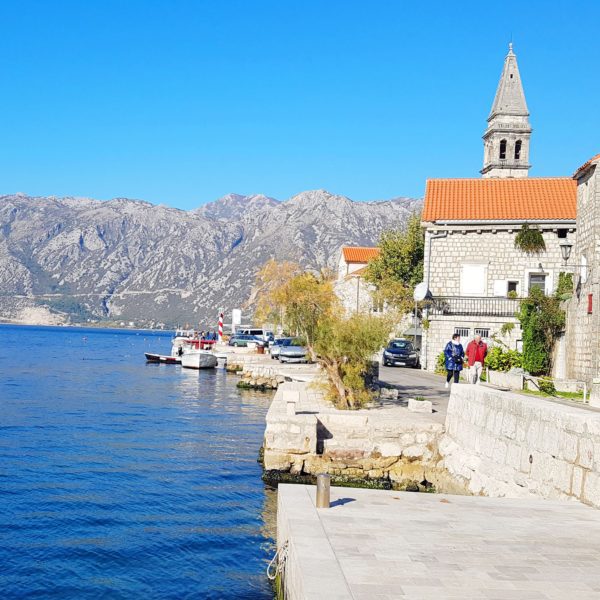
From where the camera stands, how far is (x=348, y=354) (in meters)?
19.3

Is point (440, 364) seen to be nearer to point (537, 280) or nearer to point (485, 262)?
point (485, 262)

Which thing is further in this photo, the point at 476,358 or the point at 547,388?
the point at 476,358

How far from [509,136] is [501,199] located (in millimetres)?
25121

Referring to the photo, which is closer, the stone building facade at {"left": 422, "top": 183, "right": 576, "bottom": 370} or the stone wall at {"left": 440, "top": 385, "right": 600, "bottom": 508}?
the stone wall at {"left": 440, "top": 385, "right": 600, "bottom": 508}

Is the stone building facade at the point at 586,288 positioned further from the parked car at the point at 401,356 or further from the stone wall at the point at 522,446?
the parked car at the point at 401,356

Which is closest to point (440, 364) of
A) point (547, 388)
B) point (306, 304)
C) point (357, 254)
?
point (306, 304)

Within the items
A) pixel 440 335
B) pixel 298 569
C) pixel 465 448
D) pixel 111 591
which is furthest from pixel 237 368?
pixel 298 569

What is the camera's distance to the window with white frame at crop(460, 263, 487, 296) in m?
36.2

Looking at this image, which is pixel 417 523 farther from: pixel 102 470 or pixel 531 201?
pixel 531 201

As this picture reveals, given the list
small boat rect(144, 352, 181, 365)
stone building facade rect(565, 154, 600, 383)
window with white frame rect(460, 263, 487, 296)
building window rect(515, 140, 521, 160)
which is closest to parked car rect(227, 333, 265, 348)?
small boat rect(144, 352, 181, 365)

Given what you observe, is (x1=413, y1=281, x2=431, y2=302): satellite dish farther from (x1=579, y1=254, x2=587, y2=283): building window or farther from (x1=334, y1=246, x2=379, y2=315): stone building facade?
(x1=579, y1=254, x2=587, y2=283): building window

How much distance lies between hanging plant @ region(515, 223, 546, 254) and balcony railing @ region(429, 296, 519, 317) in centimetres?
267

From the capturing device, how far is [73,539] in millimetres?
12406

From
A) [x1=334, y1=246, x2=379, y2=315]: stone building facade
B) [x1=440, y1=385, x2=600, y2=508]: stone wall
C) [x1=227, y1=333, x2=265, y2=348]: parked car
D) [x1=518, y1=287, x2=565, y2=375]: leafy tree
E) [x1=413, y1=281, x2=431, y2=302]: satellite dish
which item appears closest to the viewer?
[x1=440, y1=385, x2=600, y2=508]: stone wall
